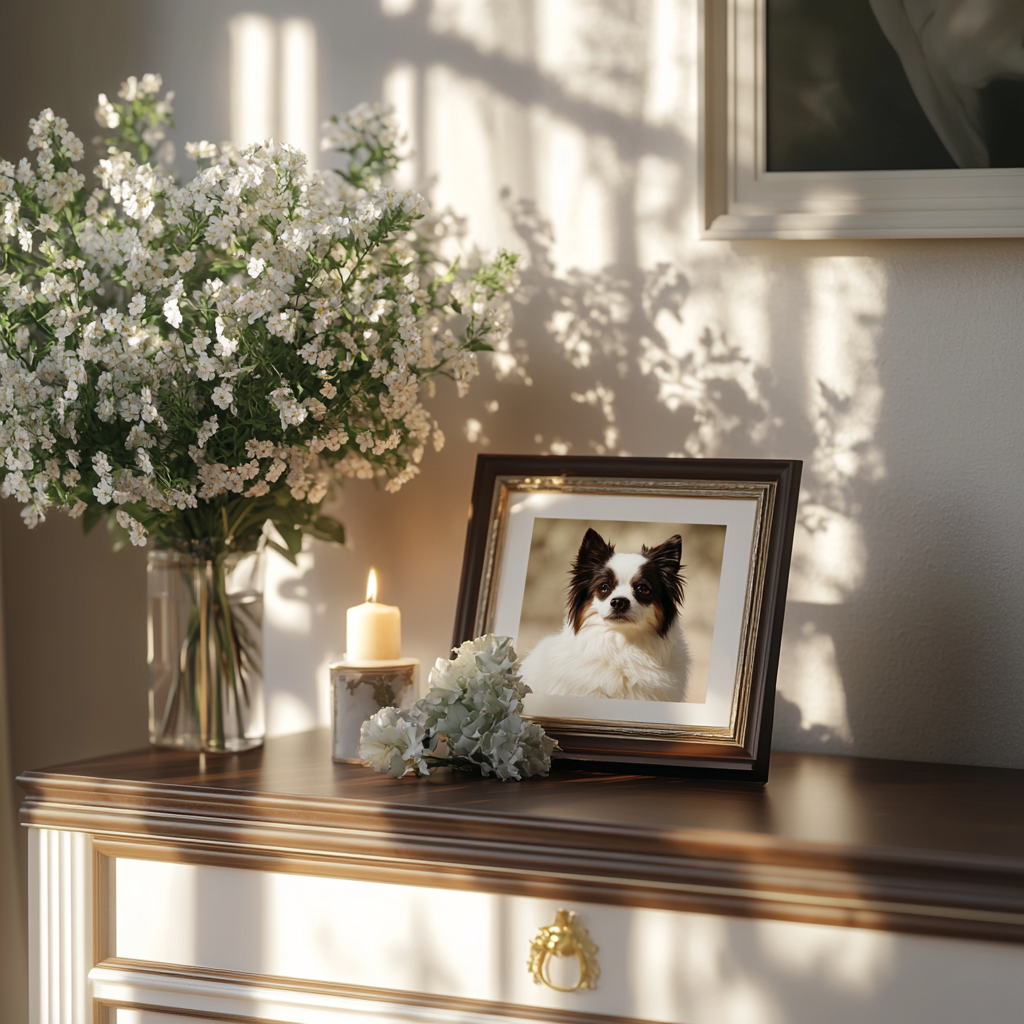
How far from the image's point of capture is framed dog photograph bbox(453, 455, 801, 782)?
1.05 meters

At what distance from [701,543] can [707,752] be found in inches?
8.3

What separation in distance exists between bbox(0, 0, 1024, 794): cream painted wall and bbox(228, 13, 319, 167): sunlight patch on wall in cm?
2

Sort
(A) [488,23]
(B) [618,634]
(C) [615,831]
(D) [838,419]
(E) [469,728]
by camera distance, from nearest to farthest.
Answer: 1. (C) [615,831]
2. (E) [469,728]
3. (B) [618,634]
4. (D) [838,419]
5. (A) [488,23]

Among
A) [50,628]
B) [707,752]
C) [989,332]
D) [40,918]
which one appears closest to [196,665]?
[40,918]

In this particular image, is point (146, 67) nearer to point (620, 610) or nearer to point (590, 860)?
point (620, 610)

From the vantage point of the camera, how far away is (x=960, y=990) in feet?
2.64

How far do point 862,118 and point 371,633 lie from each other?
78 centimetres

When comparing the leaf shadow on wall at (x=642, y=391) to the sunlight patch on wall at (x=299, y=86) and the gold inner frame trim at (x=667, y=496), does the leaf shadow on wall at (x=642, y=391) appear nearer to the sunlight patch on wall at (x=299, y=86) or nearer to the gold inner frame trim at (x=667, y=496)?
the gold inner frame trim at (x=667, y=496)

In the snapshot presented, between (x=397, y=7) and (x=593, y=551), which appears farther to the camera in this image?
(x=397, y=7)

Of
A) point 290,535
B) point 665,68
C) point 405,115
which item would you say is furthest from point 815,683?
point 405,115

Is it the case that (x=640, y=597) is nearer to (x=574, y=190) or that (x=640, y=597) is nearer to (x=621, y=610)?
(x=621, y=610)

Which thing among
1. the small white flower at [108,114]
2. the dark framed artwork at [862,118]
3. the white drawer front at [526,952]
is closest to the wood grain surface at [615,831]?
the white drawer front at [526,952]

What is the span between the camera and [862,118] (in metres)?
1.21

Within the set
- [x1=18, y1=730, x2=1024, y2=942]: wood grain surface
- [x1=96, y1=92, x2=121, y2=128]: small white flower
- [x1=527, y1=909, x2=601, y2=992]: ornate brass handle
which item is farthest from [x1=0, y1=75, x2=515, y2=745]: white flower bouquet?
[x1=527, y1=909, x2=601, y2=992]: ornate brass handle
